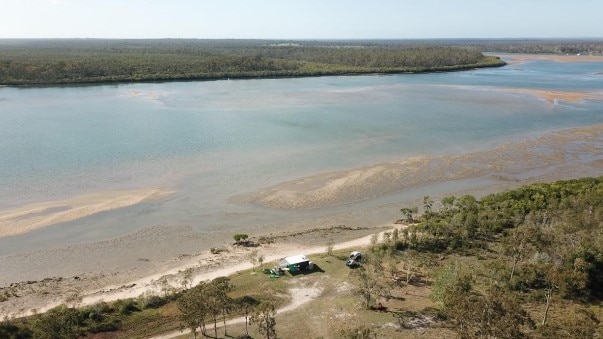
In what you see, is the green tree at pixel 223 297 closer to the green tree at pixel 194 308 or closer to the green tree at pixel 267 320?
the green tree at pixel 194 308

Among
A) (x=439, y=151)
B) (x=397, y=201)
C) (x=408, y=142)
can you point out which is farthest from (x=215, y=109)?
(x=397, y=201)

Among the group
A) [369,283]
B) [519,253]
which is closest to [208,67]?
[369,283]

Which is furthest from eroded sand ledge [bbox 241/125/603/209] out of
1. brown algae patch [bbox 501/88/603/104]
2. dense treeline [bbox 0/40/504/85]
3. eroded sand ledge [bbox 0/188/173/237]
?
dense treeline [bbox 0/40/504/85]

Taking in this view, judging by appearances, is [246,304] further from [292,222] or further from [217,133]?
[217,133]

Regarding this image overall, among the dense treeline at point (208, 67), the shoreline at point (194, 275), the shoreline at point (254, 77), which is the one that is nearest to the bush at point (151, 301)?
the shoreline at point (194, 275)

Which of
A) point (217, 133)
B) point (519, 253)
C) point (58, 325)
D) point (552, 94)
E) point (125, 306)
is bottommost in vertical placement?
point (125, 306)

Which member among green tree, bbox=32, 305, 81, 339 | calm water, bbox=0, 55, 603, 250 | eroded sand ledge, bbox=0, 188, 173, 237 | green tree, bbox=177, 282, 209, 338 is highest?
calm water, bbox=0, 55, 603, 250

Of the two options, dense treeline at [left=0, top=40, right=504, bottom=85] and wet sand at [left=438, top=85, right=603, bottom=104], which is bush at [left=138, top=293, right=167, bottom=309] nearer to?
wet sand at [left=438, top=85, right=603, bottom=104]
